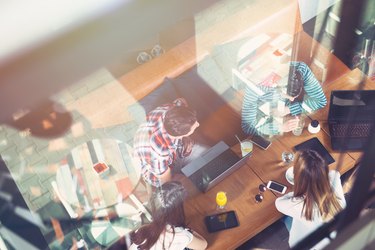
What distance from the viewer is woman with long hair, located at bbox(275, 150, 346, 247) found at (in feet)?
10.2

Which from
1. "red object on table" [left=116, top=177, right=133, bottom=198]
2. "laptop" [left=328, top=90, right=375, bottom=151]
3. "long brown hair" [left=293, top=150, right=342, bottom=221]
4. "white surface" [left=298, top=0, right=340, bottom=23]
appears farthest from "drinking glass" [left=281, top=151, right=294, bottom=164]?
"white surface" [left=298, top=0, right=340, bottom=23]

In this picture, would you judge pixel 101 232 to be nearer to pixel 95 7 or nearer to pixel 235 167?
pixel 235 167

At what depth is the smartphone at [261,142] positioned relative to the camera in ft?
12.2

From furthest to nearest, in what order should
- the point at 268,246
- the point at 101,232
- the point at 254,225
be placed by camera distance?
the point at 268,246 → the point at 101,232 → the point at 254,225

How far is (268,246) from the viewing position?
3902 mm

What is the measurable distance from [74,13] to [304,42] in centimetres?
367

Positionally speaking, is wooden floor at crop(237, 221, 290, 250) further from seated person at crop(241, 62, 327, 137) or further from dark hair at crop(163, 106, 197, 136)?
dark hair at crop(163, 106, 197, 136)

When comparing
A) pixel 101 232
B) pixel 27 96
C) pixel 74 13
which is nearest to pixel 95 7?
pixel 74 13

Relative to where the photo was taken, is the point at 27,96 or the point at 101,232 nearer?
the point at 27,96

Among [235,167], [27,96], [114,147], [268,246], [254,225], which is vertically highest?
[27,96]

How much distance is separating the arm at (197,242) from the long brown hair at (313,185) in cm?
65

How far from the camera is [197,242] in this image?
10.5 ft

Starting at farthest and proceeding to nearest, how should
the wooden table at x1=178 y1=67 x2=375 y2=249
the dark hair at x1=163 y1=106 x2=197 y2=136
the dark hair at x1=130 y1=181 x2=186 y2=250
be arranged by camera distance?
the dark hair at x1=163 y1=106 x2=197 y2=136 → the wooden table at x1=178 y1=67 x2=375 y2=249 → the dark hair at x1=130 y1=181 x2=186 y2=250

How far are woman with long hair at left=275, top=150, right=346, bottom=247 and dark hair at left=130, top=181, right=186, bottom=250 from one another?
26.5 inches
